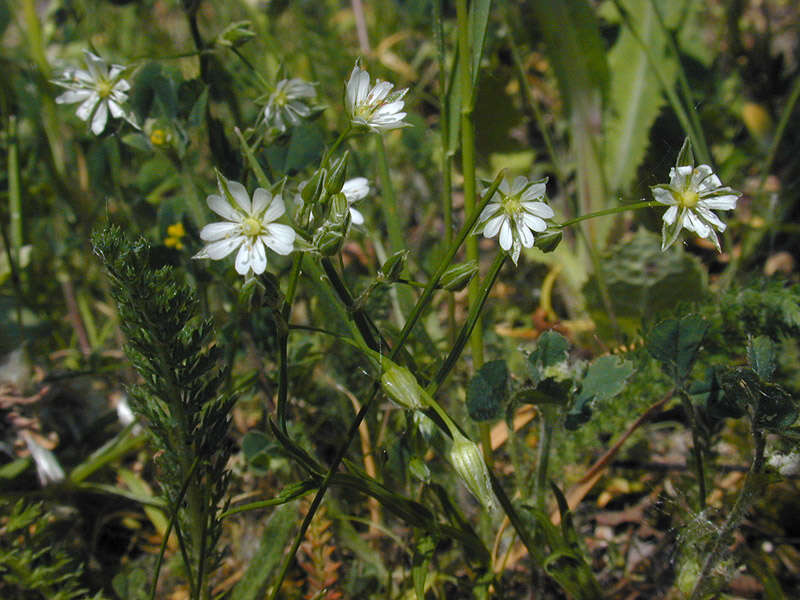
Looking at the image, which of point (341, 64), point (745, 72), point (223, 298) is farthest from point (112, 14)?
point (745, 72)

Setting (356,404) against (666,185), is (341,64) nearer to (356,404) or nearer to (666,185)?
(356,404)

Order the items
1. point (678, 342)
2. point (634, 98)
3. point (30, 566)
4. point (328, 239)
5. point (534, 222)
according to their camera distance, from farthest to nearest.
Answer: point (634, 98) < point (30, 566) < point (678, 342) < point (534, 222) < point (328, 239)

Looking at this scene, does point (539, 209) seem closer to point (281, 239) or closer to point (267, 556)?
point (281, 239)

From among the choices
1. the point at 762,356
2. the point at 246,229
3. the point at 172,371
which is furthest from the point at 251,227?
the point at 762,356

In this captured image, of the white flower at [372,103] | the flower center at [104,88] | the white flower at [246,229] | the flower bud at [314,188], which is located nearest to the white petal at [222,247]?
the white flower at [246,229]

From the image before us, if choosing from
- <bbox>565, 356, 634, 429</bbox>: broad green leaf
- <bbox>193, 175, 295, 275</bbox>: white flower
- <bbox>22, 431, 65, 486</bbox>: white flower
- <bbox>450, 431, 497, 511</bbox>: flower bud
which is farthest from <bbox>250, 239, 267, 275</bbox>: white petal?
<bbox>22, 431, 65, 486</bbox>: white flower

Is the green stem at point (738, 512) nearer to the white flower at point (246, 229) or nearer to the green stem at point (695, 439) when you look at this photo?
the green stem at point (695, 439)
